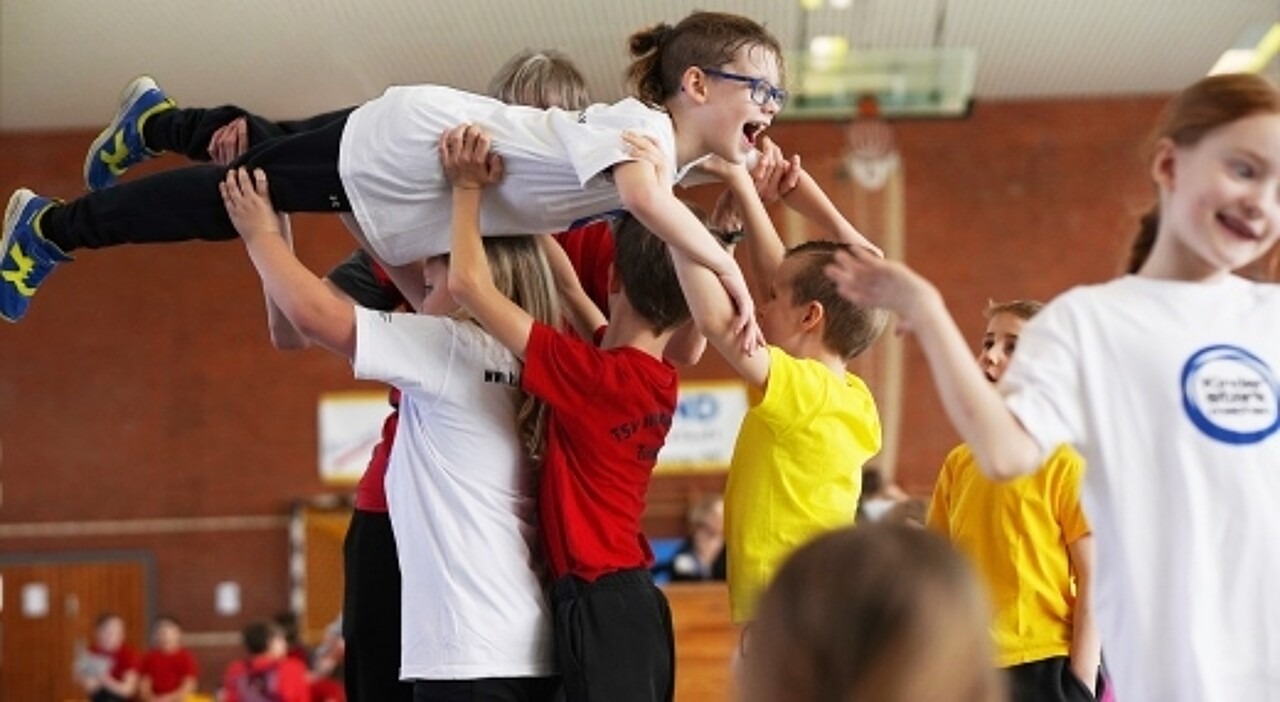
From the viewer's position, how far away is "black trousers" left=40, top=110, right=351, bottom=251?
3572 mm

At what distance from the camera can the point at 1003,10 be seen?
13.3 meters

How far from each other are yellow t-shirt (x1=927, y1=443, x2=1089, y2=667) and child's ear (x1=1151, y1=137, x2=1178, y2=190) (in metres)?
1.28

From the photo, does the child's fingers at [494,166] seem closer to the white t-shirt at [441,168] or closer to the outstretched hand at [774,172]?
the white t-shirt at [441,168]

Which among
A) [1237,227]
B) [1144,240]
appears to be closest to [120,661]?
[1144,240]

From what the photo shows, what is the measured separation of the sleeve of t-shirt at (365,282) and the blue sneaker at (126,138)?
1.71 feet

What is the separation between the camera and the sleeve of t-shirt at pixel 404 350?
3434mm

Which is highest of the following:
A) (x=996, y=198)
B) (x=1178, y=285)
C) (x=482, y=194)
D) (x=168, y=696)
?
(x=996, y=198)

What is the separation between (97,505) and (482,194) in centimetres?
1340

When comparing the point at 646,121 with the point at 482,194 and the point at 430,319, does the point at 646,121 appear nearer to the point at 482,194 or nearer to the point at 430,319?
the point at 482,194

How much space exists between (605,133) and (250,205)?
756 millimetres

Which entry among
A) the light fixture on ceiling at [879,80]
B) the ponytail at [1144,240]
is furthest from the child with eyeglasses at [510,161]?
the light fixture on ceiling at [879,80]

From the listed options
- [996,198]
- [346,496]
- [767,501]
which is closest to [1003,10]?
[996,198]

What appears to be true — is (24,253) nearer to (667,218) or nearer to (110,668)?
(667,218)

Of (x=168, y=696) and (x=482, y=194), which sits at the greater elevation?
(x=482, y=194)
